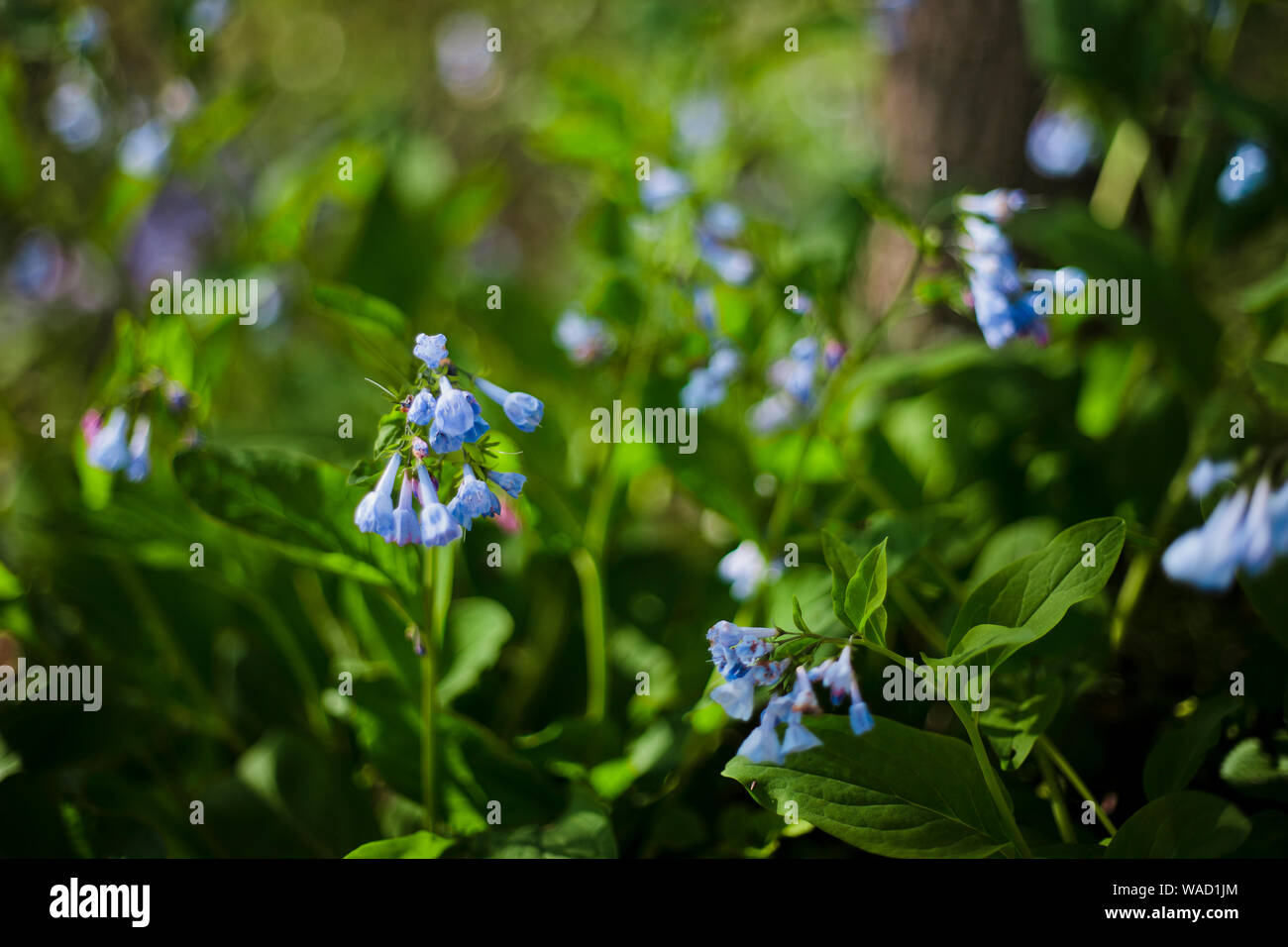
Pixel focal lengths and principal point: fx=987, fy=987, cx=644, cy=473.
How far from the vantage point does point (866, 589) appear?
947mm

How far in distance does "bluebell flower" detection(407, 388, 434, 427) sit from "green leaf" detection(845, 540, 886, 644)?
1.38 feet

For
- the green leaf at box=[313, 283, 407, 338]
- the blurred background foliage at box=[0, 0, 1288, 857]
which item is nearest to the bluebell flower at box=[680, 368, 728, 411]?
the blurred background foliage at box=[0, 0, 1288, 857]

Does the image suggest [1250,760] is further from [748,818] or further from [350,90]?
[350,90]

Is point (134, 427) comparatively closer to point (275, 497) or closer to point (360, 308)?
point (275, 497)

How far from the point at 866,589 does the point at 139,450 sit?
35.5 inches

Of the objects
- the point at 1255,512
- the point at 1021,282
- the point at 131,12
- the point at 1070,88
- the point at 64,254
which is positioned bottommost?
the point at 1255,512

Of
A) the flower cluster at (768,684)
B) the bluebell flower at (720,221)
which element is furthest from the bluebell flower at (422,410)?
the bluebell flower at (720,221)

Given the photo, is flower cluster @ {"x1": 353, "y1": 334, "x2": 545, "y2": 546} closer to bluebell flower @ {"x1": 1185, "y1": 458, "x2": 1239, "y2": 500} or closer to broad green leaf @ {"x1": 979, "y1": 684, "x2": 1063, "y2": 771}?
broad green leaf @ {"x1": 979, "y1": 684, "x2": 1063, "y2": 771}

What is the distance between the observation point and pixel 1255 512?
0.93 metres

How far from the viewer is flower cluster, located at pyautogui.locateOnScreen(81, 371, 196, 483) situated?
123 centimetres

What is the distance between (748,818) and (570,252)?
197 centimetres

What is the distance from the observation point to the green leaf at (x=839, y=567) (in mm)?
956
